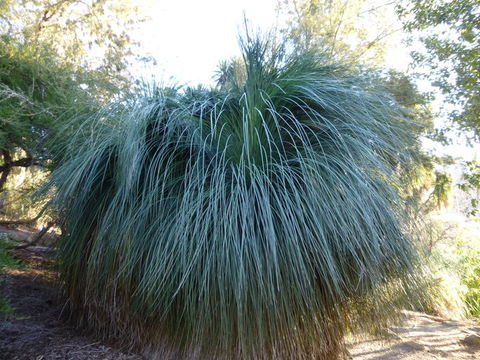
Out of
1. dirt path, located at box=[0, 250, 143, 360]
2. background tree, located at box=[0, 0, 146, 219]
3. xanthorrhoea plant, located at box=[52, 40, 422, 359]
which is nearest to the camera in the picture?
xanthorrhoea plant, located at box=[52, 40, 422, 359]

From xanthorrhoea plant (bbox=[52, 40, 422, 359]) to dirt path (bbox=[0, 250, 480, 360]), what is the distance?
23cm

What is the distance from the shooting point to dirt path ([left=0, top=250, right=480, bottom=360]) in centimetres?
248

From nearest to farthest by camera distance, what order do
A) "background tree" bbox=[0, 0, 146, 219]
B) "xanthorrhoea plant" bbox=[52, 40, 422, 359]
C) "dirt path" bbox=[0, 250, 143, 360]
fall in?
"xanthorrhoea plant" bbox=[52, 40, 422, 359]
"dirt path" bbox=[0, 250, 143, 360]
"background tree" bbox=[0, 0, 146, 219]

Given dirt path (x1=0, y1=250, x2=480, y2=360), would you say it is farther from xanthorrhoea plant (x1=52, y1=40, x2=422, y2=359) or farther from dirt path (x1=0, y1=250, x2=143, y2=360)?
xanthorrhoea plant (x1=52, y1=40, x2=422, y2=359)

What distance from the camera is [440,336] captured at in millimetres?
4492

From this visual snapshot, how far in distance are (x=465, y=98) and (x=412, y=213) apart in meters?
2.85

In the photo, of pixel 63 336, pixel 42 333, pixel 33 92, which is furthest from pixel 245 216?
pixel 33 92

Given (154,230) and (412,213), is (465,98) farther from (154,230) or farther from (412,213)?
(154,230)

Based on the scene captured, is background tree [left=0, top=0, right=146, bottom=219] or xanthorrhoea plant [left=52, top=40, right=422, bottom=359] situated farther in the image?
background tree [left=0, top=0, right=146, bottom=219]

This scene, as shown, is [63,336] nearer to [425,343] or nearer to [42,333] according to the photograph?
[42,333]

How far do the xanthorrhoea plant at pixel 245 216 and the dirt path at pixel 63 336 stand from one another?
229 millimetres

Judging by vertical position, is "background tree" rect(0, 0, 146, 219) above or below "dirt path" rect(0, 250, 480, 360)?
above

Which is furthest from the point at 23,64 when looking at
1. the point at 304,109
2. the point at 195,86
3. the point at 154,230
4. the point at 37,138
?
the point at 304,109

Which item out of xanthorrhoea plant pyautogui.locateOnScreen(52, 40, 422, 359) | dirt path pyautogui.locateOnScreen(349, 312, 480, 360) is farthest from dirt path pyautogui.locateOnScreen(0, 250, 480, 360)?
xanthorrhoea plant pyautogui.locateOnScreen(52, 40, 422, 359)
